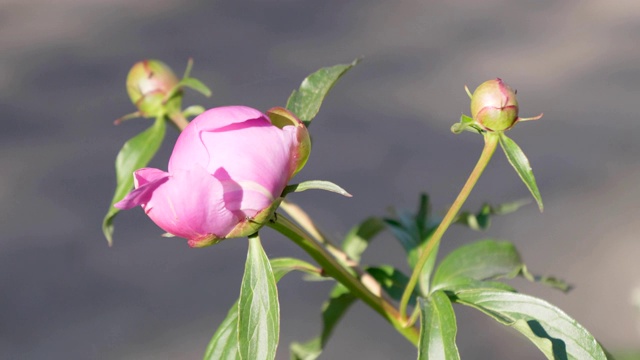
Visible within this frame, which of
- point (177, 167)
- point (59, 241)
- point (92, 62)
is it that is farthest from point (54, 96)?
point (177, 167)

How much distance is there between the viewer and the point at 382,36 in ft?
14.4

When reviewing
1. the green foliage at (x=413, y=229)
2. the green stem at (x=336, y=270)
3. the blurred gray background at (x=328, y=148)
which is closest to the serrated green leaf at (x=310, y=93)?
the green stem at (x=336, y=270)

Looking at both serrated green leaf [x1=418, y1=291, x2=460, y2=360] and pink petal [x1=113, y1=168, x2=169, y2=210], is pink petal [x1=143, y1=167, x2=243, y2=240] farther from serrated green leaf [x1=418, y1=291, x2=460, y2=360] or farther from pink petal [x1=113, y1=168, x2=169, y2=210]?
serrated green leaf [x1=418, y1=291, x2=460, y2=360]

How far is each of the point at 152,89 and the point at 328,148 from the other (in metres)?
2.69

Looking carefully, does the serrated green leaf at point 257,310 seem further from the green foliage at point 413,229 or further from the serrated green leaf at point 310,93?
the green foliage at point 413,229

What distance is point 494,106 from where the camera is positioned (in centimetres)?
58

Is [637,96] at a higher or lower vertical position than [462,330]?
higher

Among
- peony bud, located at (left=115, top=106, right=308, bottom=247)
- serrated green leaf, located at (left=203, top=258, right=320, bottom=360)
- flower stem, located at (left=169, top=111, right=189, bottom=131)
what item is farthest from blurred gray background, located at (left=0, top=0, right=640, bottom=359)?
peony bud, located at (left=115, top=106, right=308, bottom=247)

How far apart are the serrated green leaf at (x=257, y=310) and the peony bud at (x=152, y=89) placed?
27 centimetres

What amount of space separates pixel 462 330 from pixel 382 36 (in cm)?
207

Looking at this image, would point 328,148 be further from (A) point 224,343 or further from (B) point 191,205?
(B) point 191,205

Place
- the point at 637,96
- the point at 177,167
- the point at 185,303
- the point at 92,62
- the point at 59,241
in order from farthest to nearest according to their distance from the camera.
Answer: the point at 92,62 < the point at 637,96 < the point at 59,241 < the point at 185,303 < the point at 177,167

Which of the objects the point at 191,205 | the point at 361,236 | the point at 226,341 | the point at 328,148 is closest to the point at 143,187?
the point at 191,205

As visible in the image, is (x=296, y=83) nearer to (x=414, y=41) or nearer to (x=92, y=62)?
(x=414, y=41)
